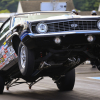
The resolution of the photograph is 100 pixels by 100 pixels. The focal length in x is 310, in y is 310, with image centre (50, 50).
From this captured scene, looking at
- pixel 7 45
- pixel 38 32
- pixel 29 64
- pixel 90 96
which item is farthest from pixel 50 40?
pixel 90 96

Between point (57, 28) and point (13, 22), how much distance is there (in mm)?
2080

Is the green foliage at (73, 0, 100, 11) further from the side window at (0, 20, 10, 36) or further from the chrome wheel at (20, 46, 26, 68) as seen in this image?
the chrome wheel at (20, 46, 26, 68)

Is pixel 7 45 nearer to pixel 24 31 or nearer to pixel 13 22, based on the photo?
pixel 13 22

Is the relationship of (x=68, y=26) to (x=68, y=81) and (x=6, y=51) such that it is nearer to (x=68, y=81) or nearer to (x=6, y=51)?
(x=6, y=51)

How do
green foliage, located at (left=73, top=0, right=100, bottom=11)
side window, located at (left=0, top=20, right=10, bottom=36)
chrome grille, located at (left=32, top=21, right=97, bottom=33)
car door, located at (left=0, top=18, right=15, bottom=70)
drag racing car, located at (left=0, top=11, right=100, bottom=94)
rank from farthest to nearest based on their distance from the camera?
green foliage, located at (left=73, top=0, right=100, bottom=11) → side window, located at (left=0, top=20, right=10, bottom=36) → car door, located at (left=0, top=18, right=15, bottom=70) → chrome grille, located at (left=32, top=21, right=97, bottom=33) → drag racing car, located at (left=0, top=11, right=100, bottom=94)

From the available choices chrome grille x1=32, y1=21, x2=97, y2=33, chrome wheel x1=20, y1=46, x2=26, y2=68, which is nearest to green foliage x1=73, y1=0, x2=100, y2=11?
chrome wheel x1=20, y1=46, x2=26, y2=68

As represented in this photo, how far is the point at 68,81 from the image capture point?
9.13 metres

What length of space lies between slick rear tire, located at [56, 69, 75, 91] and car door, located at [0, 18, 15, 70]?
74.9 inches

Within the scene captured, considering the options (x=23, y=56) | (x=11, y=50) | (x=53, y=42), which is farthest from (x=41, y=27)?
(x=11, y=50)

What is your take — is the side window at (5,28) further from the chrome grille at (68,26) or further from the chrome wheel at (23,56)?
the chrome grille at (68,26)

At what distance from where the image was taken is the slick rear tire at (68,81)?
911cm

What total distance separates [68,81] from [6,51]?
2.30 m

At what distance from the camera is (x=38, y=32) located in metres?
6.18

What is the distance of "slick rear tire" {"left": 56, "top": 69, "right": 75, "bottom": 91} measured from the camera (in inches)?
359
